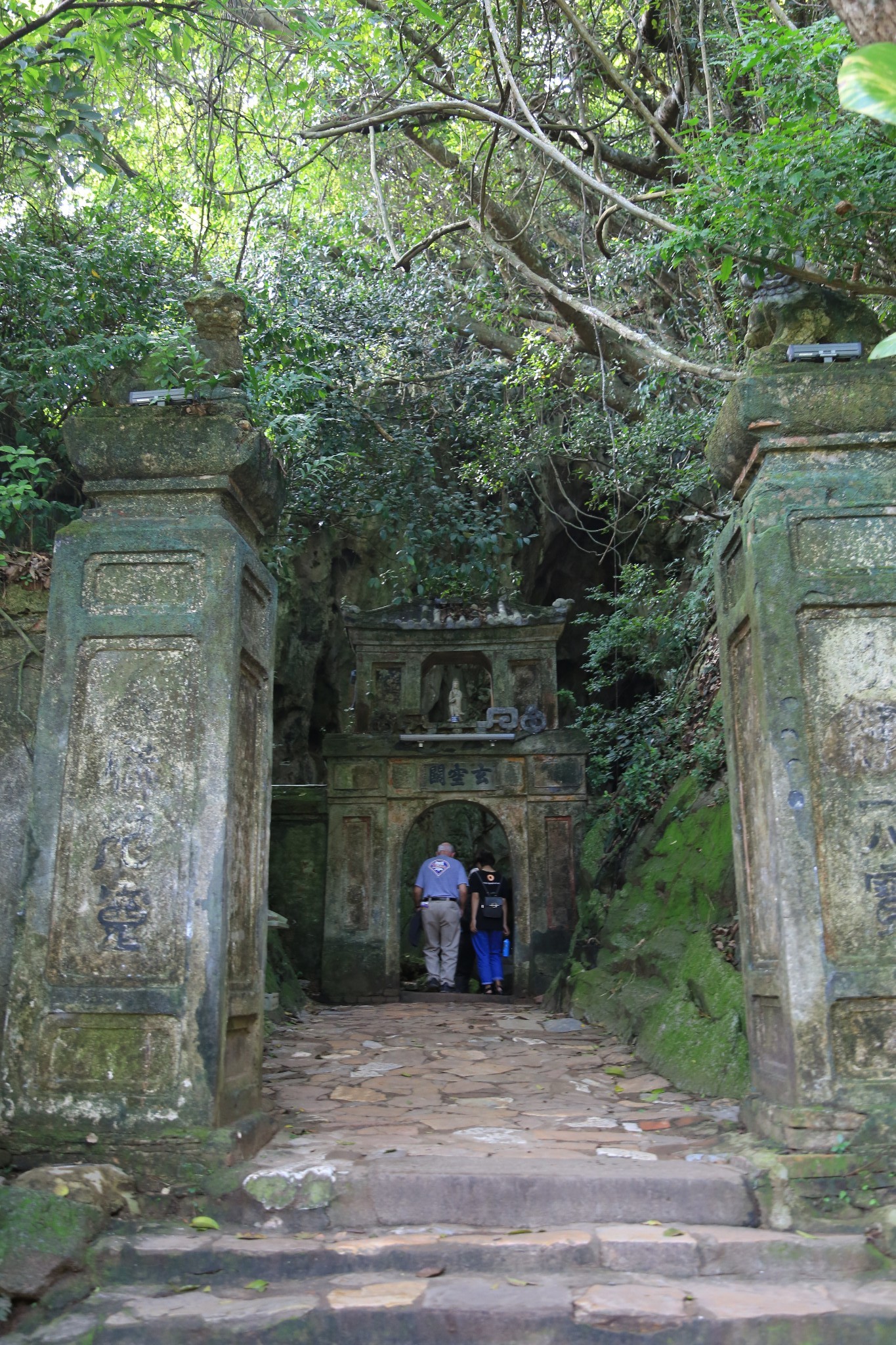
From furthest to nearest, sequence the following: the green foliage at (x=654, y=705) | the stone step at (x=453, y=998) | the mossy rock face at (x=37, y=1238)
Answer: the stone step at (x=453, y=998) → the green foliage at (x=654, y=705) → the mossy rock face at (x=37, y=1238)

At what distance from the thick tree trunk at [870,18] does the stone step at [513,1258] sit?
12.2ft

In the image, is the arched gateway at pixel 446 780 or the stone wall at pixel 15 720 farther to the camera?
the arched gateway at pixel 446 780

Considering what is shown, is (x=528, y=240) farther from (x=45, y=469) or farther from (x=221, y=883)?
(x=221, y=883)

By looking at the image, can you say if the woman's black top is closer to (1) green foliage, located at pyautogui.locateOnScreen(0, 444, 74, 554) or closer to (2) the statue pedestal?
(1) green foliage, located at pyautogui.locateOnScreen(0, 444, 74, 554)

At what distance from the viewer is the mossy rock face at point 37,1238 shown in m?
3.21

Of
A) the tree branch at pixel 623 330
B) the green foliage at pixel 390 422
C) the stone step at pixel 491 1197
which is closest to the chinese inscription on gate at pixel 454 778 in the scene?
the green foliage at pixel 390 422

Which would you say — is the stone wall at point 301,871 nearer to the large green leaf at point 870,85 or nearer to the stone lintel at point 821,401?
the stone lintel at point 821,401

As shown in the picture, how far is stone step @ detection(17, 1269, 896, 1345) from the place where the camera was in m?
3.04

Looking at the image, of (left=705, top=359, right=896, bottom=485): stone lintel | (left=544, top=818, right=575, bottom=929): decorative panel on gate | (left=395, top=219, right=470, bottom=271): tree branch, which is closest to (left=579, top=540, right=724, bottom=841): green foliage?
(left=544, top=818, right=575, bottom=929): decorative panel on gate

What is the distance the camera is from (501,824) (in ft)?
40.2

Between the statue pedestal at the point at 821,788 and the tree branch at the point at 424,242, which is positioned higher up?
the tree branch at the point at 424,242

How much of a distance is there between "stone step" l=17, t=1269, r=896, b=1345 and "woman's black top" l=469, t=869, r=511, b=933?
8.25m

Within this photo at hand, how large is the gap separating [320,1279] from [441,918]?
26.8 feet

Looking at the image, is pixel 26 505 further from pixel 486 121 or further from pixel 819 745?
pixel 819 745
